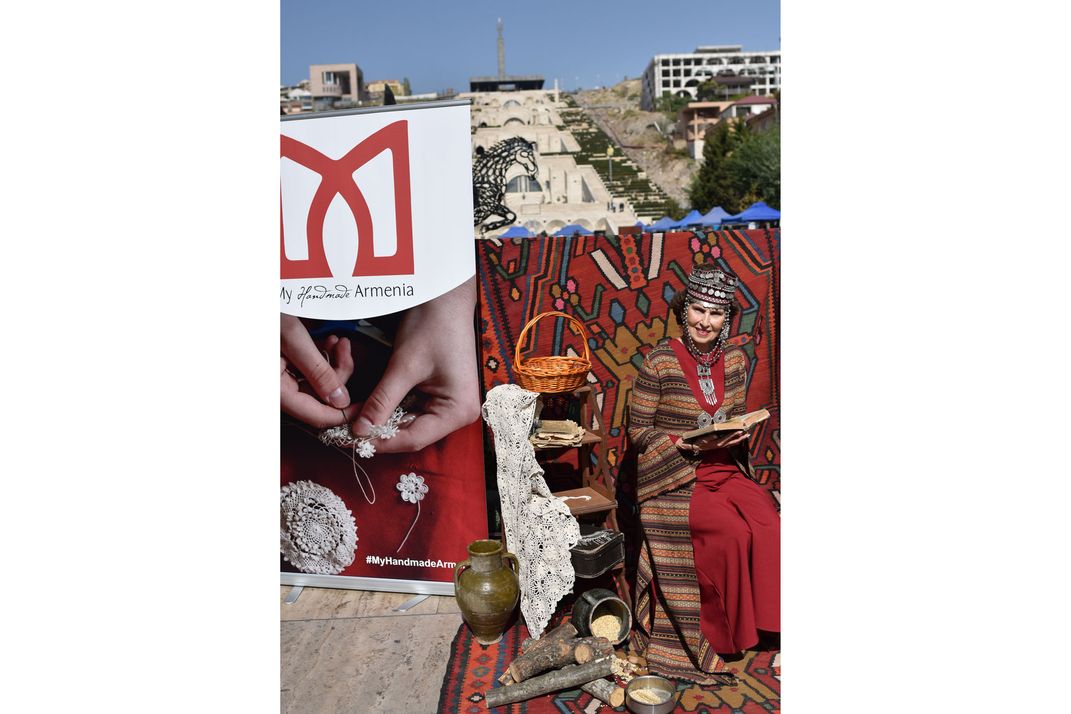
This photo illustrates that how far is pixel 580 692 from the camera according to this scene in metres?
3.00

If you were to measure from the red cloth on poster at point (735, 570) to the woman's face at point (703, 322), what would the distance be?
71 cm

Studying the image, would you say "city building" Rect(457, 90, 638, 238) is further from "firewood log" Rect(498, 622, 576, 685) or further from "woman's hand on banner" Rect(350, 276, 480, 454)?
"firewood log" Rect(498, 622, 576, 685)

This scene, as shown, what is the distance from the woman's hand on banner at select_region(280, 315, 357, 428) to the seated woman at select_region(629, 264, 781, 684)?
5.25 feet

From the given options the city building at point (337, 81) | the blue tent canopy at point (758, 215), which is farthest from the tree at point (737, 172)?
the city building at point (337, 81)

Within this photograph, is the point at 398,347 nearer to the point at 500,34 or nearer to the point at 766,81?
the point at 500,34

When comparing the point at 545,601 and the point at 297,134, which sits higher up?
the point at 297,134

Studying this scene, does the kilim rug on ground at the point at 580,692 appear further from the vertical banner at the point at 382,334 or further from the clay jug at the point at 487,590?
the vertical banner at the point at 382,334

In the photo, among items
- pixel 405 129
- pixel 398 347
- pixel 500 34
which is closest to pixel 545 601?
pixel 398 347

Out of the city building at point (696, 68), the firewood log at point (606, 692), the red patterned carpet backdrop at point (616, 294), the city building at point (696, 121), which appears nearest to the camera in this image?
the firewood log at point (606, 692)

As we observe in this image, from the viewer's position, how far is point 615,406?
4.04m

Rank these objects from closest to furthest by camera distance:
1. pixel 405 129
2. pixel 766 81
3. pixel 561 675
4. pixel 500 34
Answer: pixel 561 675
pixel 405 129
pixel 500 34
pixel 766 81

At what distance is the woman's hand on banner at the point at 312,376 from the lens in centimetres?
391

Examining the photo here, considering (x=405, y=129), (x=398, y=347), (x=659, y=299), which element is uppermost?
(x=405, y=129)

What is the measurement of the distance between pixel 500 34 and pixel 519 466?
276 ft
